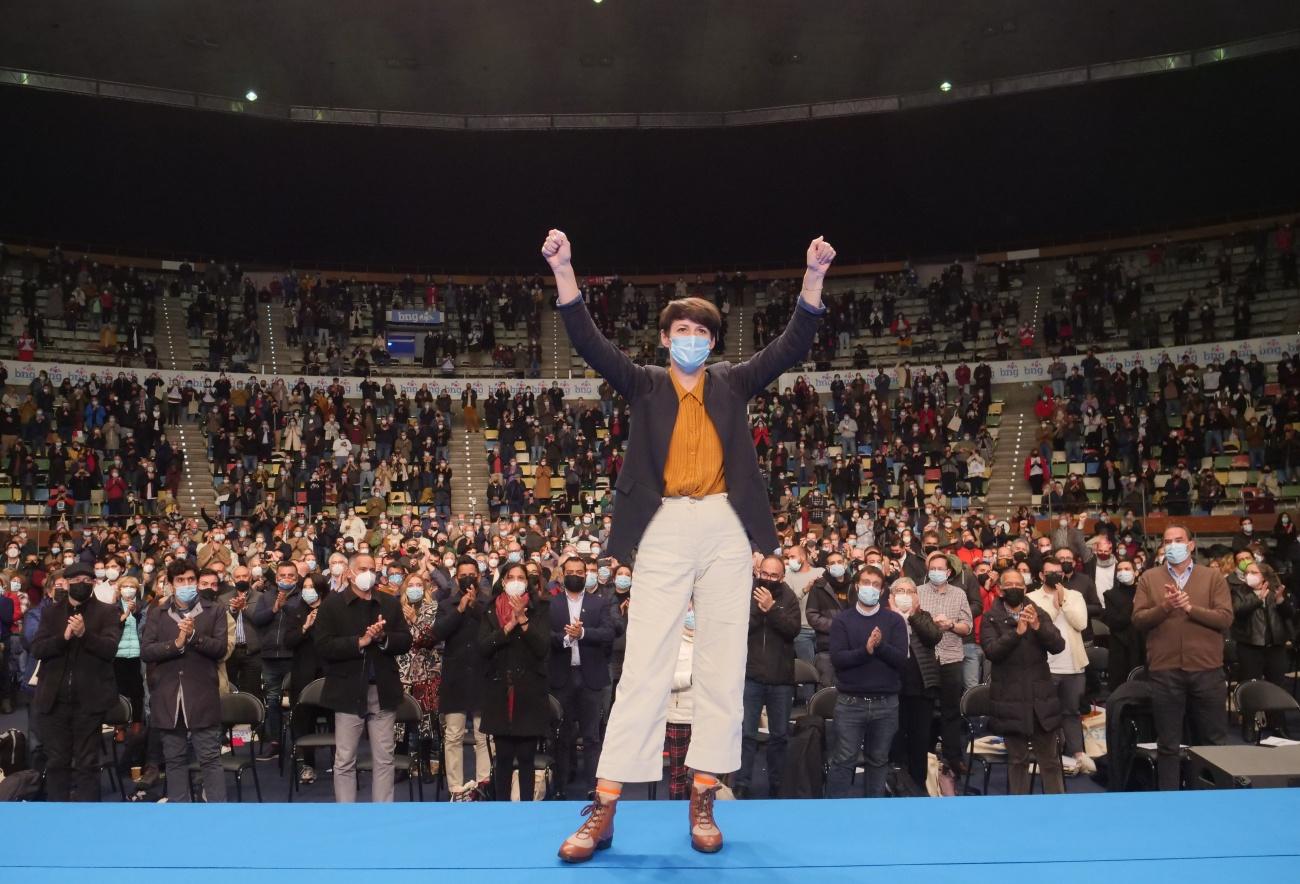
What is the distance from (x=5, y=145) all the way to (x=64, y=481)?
34.6 ft

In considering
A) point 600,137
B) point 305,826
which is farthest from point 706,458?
point 600,137

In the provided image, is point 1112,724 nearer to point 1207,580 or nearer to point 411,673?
point 1207,580

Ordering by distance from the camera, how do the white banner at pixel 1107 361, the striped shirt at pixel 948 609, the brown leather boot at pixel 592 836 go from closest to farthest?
the brown leather boot at pixel 592 836 < the striped shirt at pixel 948 609 < the white banner at pixel 1107 361

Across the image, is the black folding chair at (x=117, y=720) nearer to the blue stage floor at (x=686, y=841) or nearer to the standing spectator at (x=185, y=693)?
the standing spectator at (x=185, y=693)

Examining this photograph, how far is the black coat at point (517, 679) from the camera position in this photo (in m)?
7.62

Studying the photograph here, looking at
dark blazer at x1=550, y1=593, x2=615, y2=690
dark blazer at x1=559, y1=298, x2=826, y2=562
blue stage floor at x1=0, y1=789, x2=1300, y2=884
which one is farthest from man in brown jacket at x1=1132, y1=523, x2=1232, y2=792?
dark blazer at x1=559, y1=298, x2=826, y2=562

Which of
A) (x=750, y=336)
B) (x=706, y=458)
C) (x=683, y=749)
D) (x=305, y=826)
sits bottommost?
(x=683, y=749)

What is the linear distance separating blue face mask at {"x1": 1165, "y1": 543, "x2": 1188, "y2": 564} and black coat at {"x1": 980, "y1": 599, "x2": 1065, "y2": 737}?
3.64ft

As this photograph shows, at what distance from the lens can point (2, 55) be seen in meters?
24.2

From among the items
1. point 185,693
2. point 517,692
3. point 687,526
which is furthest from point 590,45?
point 687,526

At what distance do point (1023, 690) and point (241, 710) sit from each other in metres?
6.13

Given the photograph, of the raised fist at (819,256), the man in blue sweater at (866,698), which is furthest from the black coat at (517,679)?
the raised fist at (819,256)

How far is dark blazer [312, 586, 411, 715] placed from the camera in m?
7.54

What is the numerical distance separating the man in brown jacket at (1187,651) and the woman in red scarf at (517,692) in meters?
4.60
